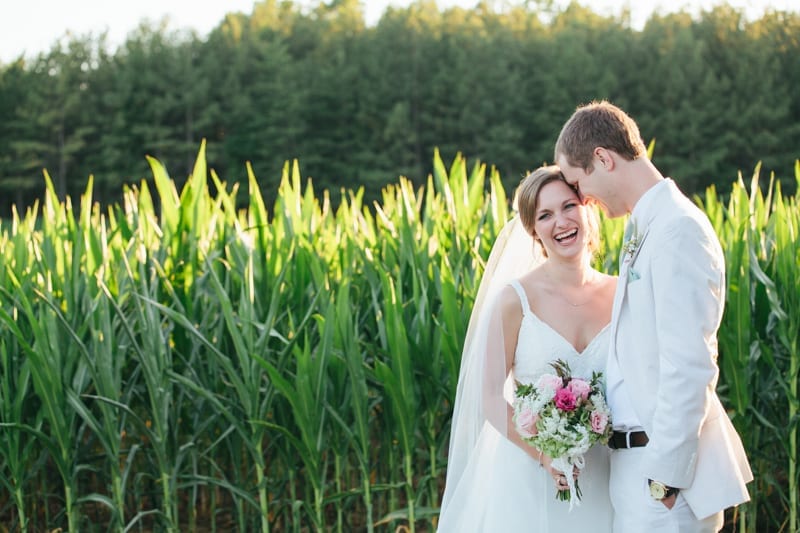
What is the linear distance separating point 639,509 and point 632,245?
608 mm

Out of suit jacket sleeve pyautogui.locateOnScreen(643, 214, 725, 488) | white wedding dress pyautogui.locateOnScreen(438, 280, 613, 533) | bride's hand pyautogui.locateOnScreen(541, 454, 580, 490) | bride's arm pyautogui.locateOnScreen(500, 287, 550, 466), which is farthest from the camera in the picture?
bride's arm pyautogui.locateOnScreen(500, 287, 550, 466)

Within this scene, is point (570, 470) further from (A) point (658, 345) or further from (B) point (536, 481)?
(A) point (658, 345)

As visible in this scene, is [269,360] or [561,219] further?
[269,360]

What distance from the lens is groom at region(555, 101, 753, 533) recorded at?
2.06 meters

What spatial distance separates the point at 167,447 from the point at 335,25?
54.7 m

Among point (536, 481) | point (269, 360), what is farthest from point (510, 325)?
point (269, 360)

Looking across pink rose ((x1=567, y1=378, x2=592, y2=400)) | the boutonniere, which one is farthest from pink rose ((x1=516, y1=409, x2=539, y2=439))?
the boutonniere

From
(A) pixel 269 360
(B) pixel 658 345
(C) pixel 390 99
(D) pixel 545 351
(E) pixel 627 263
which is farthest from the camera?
(C) pixel 390 99

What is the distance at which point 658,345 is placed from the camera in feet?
7.11

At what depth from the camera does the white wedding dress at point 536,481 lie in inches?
99.4

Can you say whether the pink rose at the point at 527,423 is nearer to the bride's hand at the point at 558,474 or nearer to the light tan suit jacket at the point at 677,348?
the bride's hand at the point at 558,474

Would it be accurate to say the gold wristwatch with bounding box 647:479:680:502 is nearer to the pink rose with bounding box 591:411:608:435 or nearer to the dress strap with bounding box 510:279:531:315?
the pink rose with bounding box 591:411:608:435

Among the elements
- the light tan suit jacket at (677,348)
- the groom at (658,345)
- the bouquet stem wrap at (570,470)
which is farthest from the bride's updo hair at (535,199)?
the bouquet stem wrap at (570,470)

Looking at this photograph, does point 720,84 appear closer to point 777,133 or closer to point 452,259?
point 777,133
